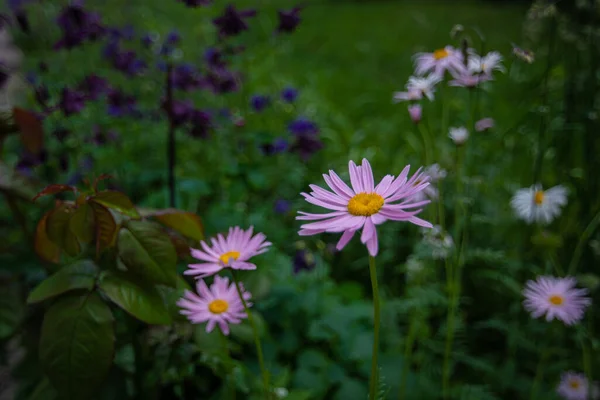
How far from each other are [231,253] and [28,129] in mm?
570

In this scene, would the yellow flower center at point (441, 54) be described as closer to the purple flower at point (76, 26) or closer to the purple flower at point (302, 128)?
the purple flower at point (302, 128)

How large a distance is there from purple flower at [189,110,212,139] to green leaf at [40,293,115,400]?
67cm

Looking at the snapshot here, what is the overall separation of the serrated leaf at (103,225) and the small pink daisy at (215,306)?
14 cm

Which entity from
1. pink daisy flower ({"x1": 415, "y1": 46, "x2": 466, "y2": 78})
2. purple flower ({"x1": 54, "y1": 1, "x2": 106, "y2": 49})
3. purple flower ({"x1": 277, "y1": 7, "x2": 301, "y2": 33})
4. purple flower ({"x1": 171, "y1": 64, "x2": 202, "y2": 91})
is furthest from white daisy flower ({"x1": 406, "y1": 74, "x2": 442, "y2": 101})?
purple flower ({"x1": 54, "y1": 1, "x2": 106, "y2": 49})

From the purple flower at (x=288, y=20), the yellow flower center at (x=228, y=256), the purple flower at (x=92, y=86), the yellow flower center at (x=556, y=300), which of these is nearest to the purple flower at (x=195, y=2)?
the purple flower at (x=288, y=20)

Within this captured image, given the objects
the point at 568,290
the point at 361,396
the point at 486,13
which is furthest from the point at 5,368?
the point at 486,13

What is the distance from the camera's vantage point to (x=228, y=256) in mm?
748

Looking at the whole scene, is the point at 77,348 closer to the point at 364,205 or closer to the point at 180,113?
the point at 364,205

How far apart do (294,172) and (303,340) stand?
2.05 feet

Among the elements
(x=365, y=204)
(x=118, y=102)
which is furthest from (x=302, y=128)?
(x=365, y=204)

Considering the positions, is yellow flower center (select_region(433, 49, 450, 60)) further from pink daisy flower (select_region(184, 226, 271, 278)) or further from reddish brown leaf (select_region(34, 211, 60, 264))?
reddish brown leaf (select_region(34, 211, 60, 264))

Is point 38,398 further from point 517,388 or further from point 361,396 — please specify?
point 517,388

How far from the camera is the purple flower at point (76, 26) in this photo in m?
1.39

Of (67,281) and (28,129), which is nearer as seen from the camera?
(67,281)
